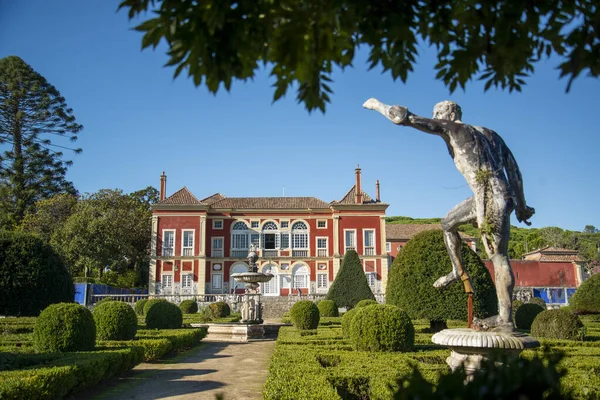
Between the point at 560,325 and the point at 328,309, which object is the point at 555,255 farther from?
the point at 560,325

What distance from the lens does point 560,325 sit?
36.9 feet

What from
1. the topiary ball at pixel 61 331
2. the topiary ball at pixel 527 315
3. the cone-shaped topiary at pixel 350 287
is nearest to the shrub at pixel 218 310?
the cone-shaped topiary at pixel 350 287

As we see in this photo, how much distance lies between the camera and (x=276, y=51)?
2066 millimetres

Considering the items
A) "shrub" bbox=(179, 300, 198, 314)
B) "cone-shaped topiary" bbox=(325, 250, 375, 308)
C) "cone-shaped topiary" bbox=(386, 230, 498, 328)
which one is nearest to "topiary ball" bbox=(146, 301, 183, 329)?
"cone-shaped topiary" bbox=(386, 230, 498, 328)

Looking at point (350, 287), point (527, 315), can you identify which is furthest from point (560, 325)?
point (350, 287)

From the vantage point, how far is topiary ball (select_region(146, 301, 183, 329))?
15.0 m

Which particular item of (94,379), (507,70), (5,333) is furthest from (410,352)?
(5,333)

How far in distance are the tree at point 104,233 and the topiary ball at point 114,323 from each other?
26923mm

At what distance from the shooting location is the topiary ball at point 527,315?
47.9 ft

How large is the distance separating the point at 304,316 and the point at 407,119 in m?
11.5

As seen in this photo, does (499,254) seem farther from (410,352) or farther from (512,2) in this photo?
(410,352)

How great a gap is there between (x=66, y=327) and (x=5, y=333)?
5.85 m

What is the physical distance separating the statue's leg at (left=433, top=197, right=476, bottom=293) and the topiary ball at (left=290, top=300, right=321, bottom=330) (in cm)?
1050

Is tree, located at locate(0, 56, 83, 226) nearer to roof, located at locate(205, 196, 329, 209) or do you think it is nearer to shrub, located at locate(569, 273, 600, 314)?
roof, located at locate(205, 196, 329, 209)
